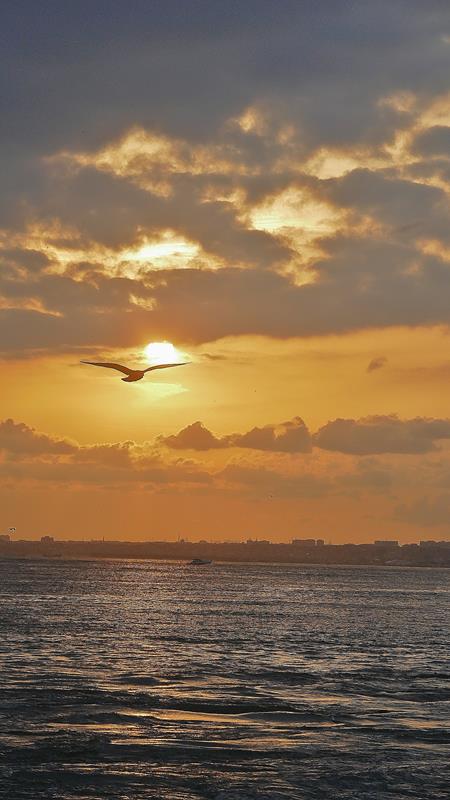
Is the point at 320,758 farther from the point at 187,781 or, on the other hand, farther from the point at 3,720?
the point at 3,720

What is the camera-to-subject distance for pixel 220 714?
46.5 meters

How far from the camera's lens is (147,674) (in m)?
60.3

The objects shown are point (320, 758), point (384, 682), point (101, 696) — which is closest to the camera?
point (320, 758)

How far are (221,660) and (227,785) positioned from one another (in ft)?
118

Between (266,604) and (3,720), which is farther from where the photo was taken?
(266,604)

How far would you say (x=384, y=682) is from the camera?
59.7 metres

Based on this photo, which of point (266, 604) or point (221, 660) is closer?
point (221, 660)

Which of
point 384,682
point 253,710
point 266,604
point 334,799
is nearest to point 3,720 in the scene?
point 253,710

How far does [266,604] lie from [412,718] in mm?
109513

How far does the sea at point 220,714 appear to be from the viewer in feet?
113

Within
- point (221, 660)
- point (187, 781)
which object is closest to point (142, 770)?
point (187, 781)

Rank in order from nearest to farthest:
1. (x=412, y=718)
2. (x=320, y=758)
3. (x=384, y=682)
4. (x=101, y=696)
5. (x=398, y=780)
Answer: (x=398, y=780) < (x=320, y=758) < (x=412, y=718) < (x=101, y=696) < (x=384, y=682)

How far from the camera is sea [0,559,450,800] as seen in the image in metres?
34.3

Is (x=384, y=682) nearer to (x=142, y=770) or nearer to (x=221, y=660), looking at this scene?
(x=221, y=660)
